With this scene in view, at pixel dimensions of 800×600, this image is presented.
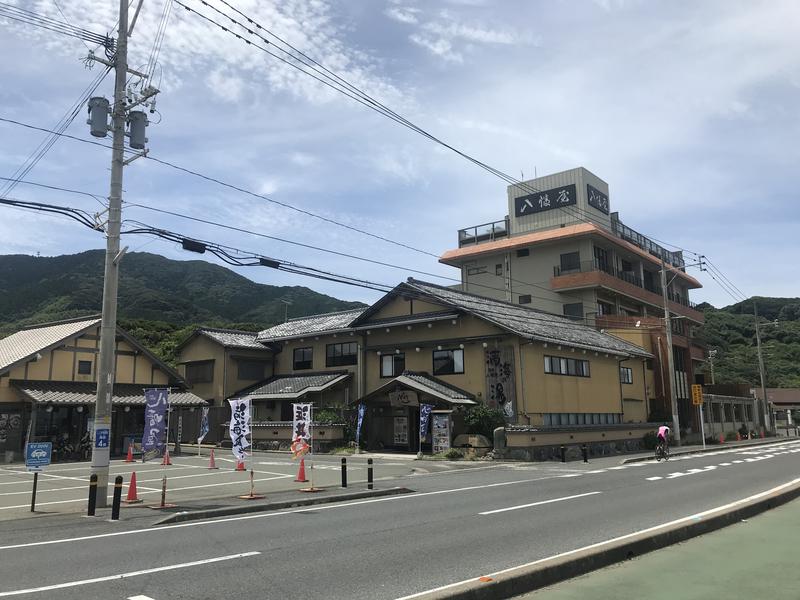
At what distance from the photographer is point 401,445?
32.3 metres

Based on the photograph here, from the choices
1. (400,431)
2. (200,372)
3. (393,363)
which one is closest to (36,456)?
(400,431)

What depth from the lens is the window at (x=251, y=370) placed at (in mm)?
40625

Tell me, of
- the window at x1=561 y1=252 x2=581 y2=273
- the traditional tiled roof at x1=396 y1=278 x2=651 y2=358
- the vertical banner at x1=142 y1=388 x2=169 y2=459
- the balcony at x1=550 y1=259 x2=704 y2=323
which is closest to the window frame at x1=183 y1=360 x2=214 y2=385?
the traditional tiled roof at x1=396 y1=278 x2=651 y2=358

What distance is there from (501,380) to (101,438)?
2031 centimetres

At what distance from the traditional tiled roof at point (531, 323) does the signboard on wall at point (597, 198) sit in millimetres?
13979

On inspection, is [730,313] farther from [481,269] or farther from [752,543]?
[752,543]

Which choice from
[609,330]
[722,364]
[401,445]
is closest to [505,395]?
[401,445]

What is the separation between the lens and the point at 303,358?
133 feet

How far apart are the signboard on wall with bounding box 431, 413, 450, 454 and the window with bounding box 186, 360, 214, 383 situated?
1873cm

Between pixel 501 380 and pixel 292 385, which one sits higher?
pixel 292 385

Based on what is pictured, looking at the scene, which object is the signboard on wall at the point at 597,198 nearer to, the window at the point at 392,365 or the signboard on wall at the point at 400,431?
the window at the point at 392,365

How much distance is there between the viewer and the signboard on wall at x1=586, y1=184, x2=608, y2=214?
50.8m

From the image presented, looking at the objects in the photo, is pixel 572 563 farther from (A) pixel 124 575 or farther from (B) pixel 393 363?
(B) pixel 393 363

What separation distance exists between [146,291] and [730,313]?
100724 mm
